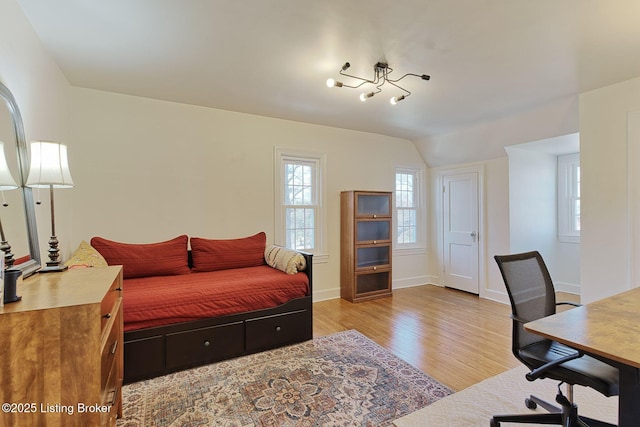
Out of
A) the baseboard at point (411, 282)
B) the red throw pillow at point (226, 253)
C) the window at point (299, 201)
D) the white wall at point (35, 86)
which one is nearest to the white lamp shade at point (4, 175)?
the white wall at point (35, 86)

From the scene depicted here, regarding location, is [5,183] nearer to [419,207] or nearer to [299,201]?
[299,201]

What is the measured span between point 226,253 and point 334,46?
2.29 meters

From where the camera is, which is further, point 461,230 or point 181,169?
point 461,230

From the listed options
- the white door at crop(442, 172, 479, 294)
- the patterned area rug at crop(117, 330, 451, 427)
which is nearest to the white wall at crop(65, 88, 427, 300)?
the patterned area rug at crop(117, 330, 451, 427)

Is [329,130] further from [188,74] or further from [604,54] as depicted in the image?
[604,54]

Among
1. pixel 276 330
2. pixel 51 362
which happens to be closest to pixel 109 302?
pixel 51 362

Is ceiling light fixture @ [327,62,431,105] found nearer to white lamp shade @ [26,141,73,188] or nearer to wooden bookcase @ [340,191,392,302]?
wooden bookcase @ [340,191,392,302]

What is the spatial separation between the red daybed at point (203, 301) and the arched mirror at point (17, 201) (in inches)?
29.0

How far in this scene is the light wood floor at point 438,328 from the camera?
8.00 ft

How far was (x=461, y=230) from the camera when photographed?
486cm

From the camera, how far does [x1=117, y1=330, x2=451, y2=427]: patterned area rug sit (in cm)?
185

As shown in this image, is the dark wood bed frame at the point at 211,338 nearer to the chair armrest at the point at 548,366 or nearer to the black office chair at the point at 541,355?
the black office chair at the point at 541,355

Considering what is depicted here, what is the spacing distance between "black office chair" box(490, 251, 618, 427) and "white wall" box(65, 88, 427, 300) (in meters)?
2.82

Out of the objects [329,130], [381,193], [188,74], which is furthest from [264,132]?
[381,193]
